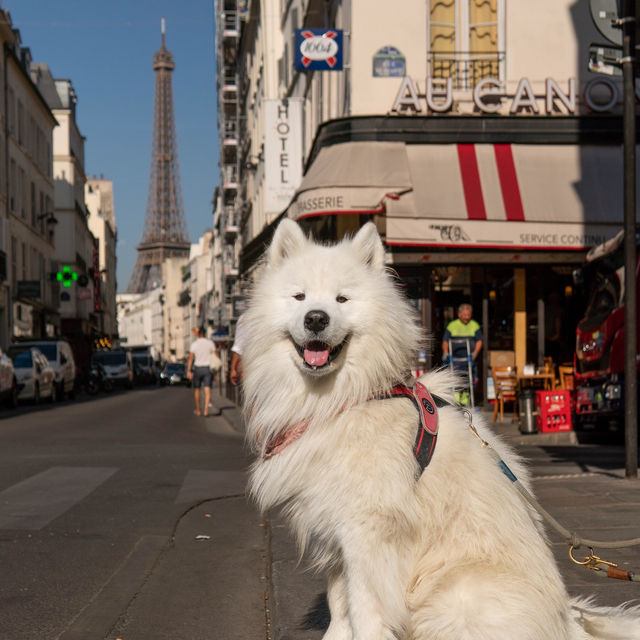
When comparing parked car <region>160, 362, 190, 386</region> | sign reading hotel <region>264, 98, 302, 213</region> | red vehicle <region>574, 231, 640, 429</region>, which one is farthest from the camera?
parked car <region>160, 362, 190, 386</region>

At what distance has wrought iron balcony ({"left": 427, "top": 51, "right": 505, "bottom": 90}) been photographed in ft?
57.7

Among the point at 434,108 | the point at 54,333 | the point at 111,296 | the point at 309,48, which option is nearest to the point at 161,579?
the point at 434,108

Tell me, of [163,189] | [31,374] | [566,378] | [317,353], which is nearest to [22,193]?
[31,374]

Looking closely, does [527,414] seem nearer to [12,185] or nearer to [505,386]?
[505,386]

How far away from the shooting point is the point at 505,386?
52.4 ft

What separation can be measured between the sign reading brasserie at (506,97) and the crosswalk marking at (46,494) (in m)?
10.2

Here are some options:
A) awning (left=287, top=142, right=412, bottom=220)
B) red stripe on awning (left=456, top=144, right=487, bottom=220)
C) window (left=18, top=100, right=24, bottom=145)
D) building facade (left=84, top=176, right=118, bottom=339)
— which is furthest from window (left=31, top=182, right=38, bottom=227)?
red stripe on awning (left=456, top=144, right=487, bottom=220)

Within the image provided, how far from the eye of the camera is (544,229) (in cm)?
1538

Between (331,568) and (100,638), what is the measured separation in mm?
1372

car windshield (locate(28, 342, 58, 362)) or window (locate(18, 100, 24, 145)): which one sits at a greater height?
window (locate(18, 100, 24, 145))

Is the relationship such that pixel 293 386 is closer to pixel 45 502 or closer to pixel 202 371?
pixel 45 502

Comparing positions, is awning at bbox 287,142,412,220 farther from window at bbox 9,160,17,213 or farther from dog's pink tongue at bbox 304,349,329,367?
window at bbox 9,160,17,213

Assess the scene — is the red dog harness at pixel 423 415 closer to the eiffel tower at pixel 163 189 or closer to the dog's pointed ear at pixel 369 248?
the dog's pointed ear at pixel 369 248

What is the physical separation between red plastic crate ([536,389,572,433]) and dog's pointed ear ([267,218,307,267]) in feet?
32.9
